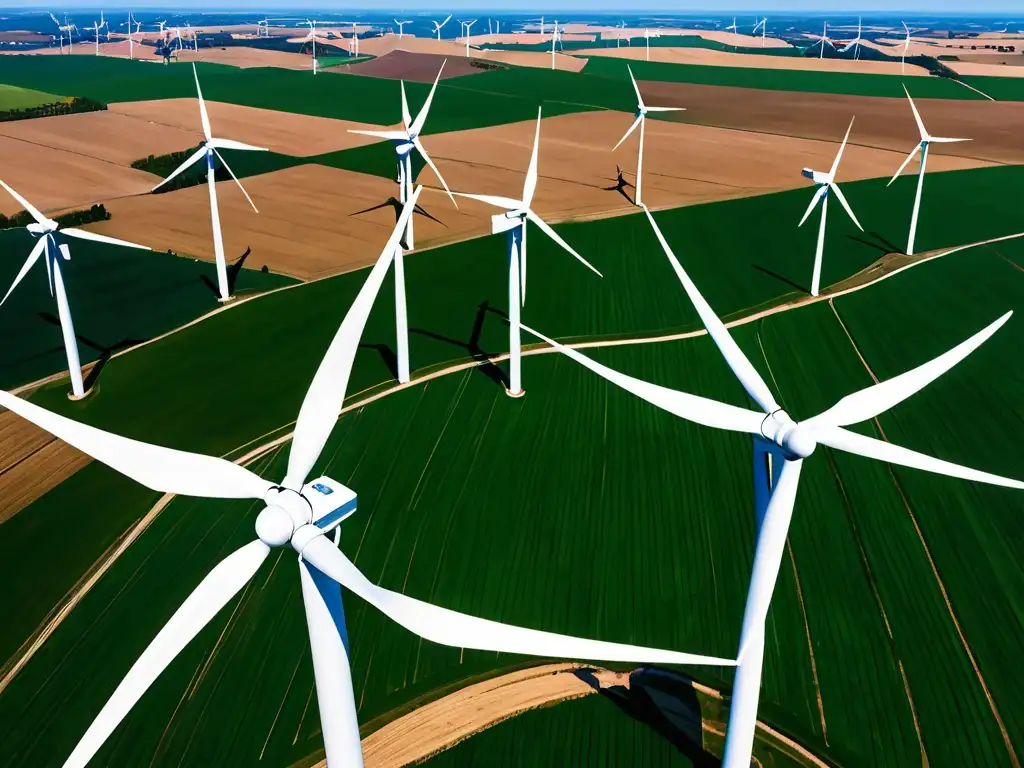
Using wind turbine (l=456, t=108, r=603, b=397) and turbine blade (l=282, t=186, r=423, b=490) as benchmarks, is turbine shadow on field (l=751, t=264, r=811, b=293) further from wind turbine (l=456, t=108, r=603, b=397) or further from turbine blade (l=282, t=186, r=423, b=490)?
turbine blade (l=282, t=186, r=423, b=490)

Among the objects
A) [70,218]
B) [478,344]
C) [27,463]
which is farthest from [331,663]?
[70,218]

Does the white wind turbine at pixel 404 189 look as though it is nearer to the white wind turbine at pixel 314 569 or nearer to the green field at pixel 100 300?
the green field at pixel 100 300

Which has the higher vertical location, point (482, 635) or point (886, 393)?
point (886, 393)

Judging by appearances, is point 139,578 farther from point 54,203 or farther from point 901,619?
point 54,203

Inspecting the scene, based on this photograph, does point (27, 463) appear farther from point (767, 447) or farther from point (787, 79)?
point (787, 79)

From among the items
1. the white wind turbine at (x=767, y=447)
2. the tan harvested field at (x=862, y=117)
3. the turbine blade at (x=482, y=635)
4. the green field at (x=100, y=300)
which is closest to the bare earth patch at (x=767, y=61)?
the tan harvested field at (x=862, y=117)

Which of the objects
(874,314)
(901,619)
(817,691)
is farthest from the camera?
(874,314)

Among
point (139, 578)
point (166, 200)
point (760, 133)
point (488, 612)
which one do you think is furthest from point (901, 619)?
point (760, 133)
